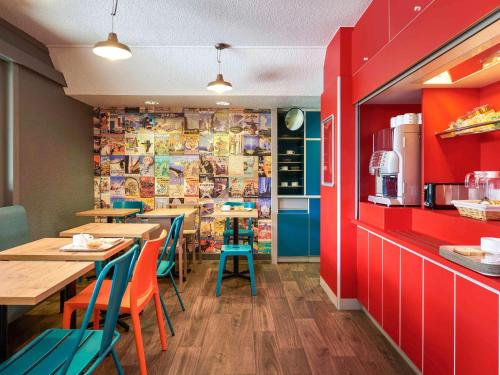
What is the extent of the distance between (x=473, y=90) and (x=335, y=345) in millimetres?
2245

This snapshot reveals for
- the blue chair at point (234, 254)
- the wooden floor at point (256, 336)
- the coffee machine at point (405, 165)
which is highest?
the coffee machine at point (405, 165)

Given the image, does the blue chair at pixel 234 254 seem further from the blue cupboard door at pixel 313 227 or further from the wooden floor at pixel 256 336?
the blue cupboard door at pixel 313 227

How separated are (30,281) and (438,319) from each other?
2111 millimetres

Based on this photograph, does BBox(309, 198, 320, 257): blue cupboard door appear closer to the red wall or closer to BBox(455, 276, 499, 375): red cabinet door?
the red wall

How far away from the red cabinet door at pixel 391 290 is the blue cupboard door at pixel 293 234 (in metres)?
2.60

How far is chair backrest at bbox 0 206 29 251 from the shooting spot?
2711mm

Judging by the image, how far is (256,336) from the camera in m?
2.72

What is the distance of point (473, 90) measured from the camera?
2492 mm

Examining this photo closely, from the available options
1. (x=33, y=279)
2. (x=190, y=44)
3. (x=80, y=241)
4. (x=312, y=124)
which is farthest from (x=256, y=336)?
(x=312, y=124)

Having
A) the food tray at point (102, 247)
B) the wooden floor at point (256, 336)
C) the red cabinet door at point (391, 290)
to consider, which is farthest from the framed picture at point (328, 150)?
the food tray at point (102, 247)

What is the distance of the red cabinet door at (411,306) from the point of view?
2010 mm

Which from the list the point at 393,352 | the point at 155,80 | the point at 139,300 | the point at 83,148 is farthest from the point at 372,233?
the point at 83,148

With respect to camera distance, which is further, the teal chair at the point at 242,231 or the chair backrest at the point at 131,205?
the chair backrest at the point at 131,205

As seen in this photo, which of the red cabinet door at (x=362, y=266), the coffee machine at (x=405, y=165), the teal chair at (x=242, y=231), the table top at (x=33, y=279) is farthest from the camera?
the teal chair at (x=242, y=231)
